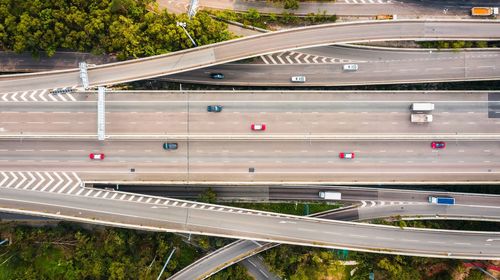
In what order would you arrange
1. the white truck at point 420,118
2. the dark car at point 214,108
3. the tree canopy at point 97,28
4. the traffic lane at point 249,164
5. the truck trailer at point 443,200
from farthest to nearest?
the truck trailer at point 443,200
the tree canopy at point 97,28
the traffic lane at point 249,164
the white truck at point 420,118
the dark car at point 214,108

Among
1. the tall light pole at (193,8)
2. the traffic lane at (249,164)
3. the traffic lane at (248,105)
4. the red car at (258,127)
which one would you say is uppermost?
the tall light pole at (193,8)

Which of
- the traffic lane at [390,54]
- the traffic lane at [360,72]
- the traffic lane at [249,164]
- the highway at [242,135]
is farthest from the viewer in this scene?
the traffic lane at [390,54]

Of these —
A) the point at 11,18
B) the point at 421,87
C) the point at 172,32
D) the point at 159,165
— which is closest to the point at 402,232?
the point at 421,87

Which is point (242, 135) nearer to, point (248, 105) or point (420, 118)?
point (248, 105)

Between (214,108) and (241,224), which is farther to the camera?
(241,224)

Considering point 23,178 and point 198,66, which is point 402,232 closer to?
point 198,66

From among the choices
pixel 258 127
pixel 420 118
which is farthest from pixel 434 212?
pixel 258 127

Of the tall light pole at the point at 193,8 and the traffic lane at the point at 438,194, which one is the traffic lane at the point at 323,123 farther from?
the tall light pole at the point at 193,8

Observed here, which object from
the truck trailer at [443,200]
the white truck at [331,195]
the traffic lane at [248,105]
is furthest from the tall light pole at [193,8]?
the truck trailer at [443,200]
